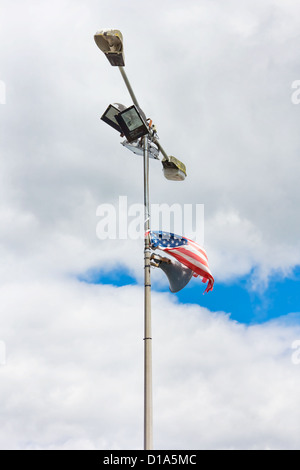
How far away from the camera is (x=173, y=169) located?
719 inches

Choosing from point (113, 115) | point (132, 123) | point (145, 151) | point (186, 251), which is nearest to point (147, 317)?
point (186, 251)

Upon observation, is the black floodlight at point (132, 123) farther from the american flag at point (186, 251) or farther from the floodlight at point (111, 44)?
the american flag at point (186, 251)

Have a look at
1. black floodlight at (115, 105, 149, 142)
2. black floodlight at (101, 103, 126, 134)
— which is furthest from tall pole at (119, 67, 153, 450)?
black floodlight at (101, 103, 126, 134)

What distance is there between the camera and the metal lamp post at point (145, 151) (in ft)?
43.7

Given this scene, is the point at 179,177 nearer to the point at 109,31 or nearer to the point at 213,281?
the point at 213,281

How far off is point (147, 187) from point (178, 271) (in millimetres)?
3282

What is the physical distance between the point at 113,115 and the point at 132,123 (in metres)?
0.93

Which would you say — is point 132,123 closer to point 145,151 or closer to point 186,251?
point 145,151

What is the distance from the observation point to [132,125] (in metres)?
16.3

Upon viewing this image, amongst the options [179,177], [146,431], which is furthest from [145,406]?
[179,177]

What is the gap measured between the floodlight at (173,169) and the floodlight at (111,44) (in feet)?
15.2

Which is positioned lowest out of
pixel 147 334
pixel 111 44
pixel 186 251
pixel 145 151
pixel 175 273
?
pixel 147 334

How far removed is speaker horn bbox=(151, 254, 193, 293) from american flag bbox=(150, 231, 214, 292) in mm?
308
